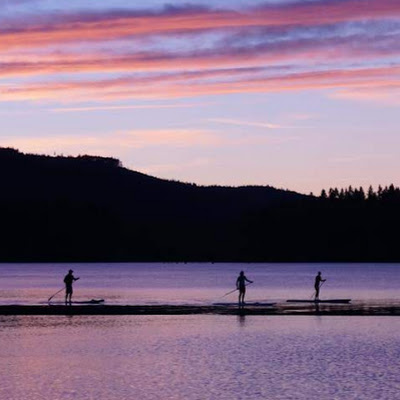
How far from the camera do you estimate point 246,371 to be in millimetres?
40938

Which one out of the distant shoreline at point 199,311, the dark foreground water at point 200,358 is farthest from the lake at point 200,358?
the distant shoreline at point 199,311

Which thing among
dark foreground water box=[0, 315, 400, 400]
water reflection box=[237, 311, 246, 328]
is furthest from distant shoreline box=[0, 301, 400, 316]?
dark foreground water box=[0, 315, 400, 400]

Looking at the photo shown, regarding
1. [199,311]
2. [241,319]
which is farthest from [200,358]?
[241,319]

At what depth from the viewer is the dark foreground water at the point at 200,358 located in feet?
119

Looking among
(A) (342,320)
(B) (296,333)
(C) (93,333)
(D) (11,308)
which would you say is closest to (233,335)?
(B) (296,333)

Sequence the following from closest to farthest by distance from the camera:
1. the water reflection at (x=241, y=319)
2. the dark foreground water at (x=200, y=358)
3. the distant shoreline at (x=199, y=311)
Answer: the dark foreground water at (x=200, y=358) → the water reflection at (x=241, y=319) → the distant shoreline at (x=199, y=311)

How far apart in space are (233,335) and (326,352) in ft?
27.6

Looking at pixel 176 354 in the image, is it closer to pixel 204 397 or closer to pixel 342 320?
pixel 204 397

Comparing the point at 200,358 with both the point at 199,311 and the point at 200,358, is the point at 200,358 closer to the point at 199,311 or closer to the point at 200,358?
the point at 200,358

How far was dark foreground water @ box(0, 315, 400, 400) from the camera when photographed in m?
36.2

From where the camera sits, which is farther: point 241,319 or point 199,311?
point 241,319

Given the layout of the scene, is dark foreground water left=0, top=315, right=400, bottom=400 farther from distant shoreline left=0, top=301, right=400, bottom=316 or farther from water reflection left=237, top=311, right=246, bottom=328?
distant shoreline left=0, top=301, right=400, bottom=316

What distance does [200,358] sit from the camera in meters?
45.5

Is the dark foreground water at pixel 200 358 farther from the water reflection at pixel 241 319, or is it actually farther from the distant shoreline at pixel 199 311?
the distant shoreline at pixel 199 311
